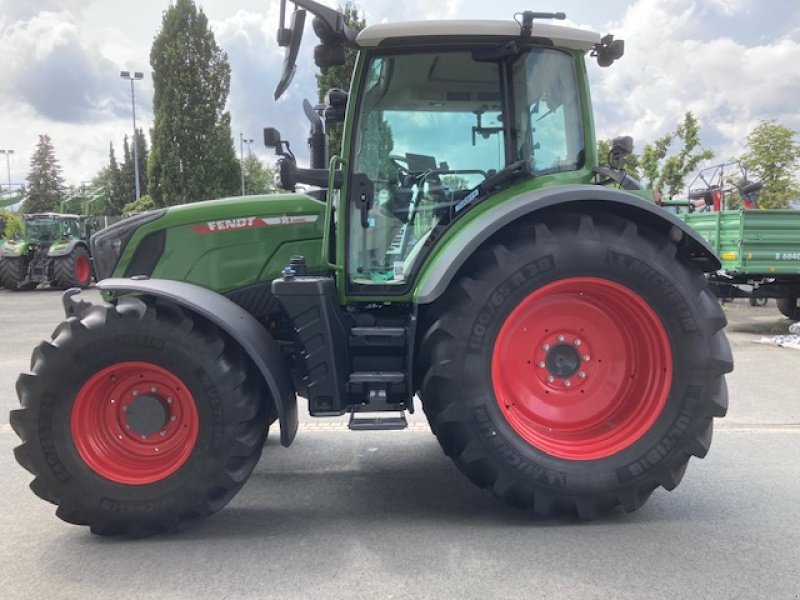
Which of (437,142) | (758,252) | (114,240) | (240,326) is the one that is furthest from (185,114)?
(240,326)

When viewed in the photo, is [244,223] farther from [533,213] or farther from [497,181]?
[533,213]

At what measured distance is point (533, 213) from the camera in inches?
132

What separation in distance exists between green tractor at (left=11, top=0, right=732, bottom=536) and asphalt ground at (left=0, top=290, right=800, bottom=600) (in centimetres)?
20

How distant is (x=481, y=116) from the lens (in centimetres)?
A: 365

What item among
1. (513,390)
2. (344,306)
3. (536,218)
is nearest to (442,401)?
(513,390)

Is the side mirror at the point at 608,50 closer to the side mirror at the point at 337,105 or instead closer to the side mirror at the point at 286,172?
the side mirror at the point at 337,105

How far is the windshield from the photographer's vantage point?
357 cm

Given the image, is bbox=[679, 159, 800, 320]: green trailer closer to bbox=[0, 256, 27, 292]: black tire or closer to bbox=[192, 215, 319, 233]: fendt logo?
bbox=[192, 215, 319, 233]: fendt logo

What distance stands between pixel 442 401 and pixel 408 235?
961 mm

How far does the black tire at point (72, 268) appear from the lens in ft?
62.8

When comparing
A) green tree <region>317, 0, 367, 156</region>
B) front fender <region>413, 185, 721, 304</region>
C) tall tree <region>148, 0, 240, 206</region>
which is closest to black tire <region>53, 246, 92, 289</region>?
tall tree <region>148, 0, 240, 206</region>

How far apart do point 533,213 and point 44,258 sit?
20.1 meters

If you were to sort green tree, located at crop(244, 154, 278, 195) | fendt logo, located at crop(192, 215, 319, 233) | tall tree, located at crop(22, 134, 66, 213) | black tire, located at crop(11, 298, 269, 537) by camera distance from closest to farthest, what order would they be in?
1. black tire, located at crop(11, 298, 269, 537)
2. fendt logo, located at crop(192, 215, 319, 233)
3. green tree, located at crop(244, 154, 278, 195)
4. tall tree, located at crop(22, 134, 66, 213)

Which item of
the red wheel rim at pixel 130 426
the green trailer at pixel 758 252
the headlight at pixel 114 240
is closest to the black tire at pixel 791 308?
the green trailer at pixel 758 252
